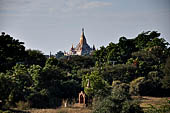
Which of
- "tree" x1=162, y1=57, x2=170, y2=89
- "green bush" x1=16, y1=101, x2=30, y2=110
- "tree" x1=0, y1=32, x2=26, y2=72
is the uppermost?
"tree" x1=0, y1=32, x2=26, y2=72

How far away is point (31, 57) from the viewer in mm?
36406

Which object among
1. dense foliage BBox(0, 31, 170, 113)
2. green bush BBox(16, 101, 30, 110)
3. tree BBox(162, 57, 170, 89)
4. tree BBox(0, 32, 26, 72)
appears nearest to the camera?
dense foliage BBox(0, 31, 170, 113)

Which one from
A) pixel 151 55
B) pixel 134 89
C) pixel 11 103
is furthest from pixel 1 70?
pixel 151 55

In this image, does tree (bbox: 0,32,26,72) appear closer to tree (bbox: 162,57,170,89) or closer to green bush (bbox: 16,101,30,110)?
green bush (bbox: 16,101,30,110)

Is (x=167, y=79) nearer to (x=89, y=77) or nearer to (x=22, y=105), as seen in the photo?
(x=89, y=77)

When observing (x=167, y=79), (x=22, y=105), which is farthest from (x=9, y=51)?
(x=167, y=79)

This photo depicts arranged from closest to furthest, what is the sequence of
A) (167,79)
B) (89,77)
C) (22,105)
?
(22,105)
(89,77)
(167,79)

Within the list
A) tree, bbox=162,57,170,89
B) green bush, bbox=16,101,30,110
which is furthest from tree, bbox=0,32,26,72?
tree, bbox=162,57,170,89

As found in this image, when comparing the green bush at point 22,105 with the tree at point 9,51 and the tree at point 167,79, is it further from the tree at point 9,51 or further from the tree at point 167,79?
the tree at point 167,79

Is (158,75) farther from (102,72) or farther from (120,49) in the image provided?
(120,49)

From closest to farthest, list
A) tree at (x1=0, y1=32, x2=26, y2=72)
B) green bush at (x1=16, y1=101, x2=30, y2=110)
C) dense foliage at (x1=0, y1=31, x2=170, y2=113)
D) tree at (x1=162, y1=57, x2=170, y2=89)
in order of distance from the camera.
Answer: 1. dense foliage at (x1=0, y1=31, x2=170, y2=113)
2. green bush at (x1=16, y1=101, x2=30, y2=110)
3. tree at (x1=0, y1=32, x2=26, y2=72)
4. tree at (x1=162, y1=57, x2=170, y2=89)

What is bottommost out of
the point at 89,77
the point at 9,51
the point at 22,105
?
the point at 22,105

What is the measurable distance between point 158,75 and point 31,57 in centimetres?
1430

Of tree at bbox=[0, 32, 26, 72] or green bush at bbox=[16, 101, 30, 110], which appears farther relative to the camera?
tree at bbox=[0, 32, 26, 72]
